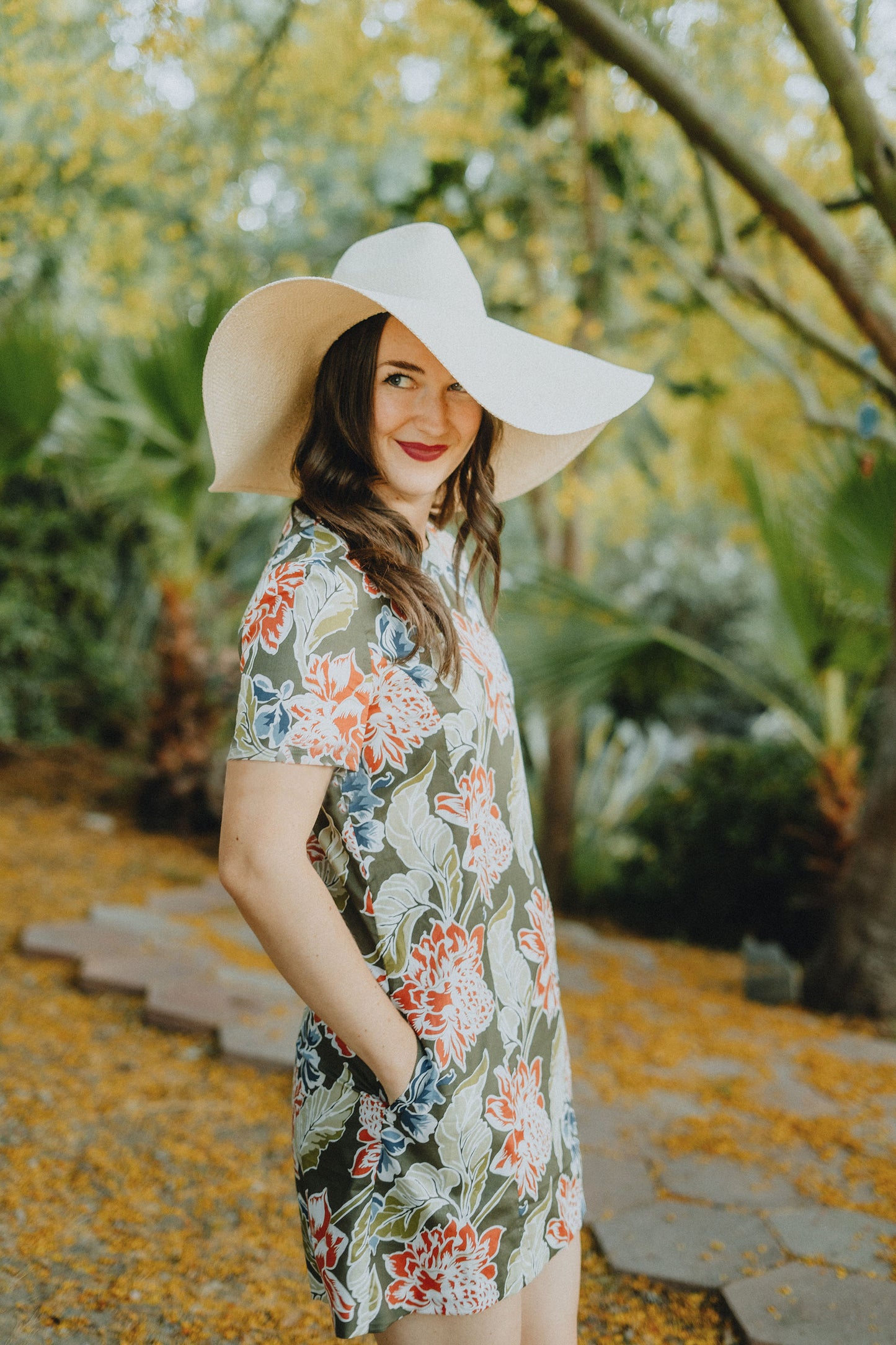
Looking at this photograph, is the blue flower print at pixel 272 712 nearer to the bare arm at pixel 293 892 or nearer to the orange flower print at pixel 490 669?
the bare arm at pixel 293 892

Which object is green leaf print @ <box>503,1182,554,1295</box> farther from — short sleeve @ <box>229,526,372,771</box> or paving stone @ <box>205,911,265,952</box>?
paving stone @ <box>205,911,265,952</box>

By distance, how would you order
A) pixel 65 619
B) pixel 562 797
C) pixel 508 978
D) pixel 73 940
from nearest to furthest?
pixel 508 978
pixel 73 940
pixel 562 797
pixel 65 619

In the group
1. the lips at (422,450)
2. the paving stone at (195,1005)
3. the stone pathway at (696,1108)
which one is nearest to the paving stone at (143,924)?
the stone pathway at (696,1108)

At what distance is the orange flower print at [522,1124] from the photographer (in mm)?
1206

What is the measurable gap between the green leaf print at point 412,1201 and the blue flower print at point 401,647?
1.76 ft

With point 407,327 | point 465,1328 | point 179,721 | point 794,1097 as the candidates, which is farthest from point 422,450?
point 179,721

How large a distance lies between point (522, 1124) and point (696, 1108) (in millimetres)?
1779

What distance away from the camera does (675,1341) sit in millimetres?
1883

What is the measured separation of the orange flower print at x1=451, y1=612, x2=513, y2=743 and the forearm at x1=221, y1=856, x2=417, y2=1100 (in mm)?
332

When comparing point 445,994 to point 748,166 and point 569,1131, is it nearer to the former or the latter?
point 569,1131

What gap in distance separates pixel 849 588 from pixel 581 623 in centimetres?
107

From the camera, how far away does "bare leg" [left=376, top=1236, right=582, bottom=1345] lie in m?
1.18

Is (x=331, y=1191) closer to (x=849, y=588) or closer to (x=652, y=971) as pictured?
(x=652, y=971)

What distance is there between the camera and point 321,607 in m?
1.12
